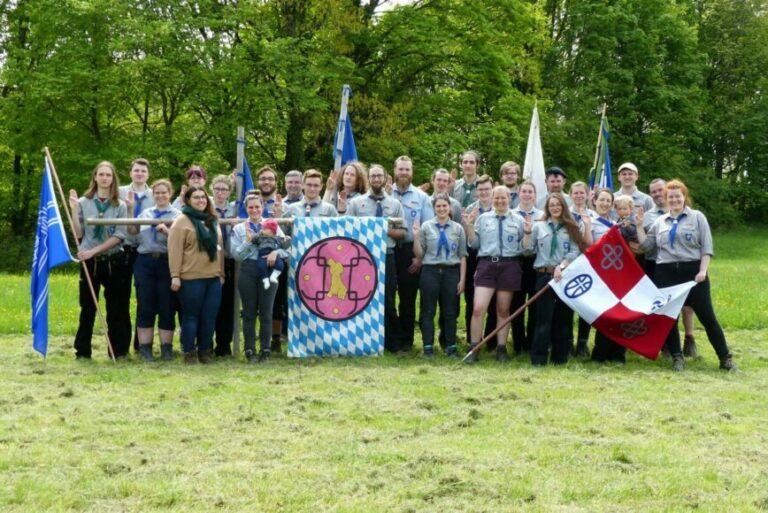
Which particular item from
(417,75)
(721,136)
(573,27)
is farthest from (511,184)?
(721,136)

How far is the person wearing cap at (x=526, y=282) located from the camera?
9.66 m

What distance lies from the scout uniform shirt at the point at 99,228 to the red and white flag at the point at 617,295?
4.32m

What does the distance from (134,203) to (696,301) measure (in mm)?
5707

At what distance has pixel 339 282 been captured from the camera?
9828 mm

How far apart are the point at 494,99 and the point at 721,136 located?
808 inches

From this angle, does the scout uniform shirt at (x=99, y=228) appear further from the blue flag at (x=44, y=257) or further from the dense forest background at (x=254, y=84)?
the dense forest background at (x=254, y=84)

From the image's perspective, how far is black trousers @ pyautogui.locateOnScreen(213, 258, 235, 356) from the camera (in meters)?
9.96

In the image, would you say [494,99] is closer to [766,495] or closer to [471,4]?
[471,4]

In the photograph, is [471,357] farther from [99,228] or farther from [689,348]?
[99,228]

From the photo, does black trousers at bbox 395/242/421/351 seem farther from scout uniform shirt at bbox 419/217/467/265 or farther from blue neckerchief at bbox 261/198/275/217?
blue neckerchief at bbox 261/198/275/217

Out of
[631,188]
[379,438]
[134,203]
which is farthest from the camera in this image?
[631,188]

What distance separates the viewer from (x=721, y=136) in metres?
44.5

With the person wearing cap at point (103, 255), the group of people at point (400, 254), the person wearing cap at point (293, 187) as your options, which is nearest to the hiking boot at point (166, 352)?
the group of people at point (400, 254)

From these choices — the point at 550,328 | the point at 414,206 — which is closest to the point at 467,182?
the point at 414,206
